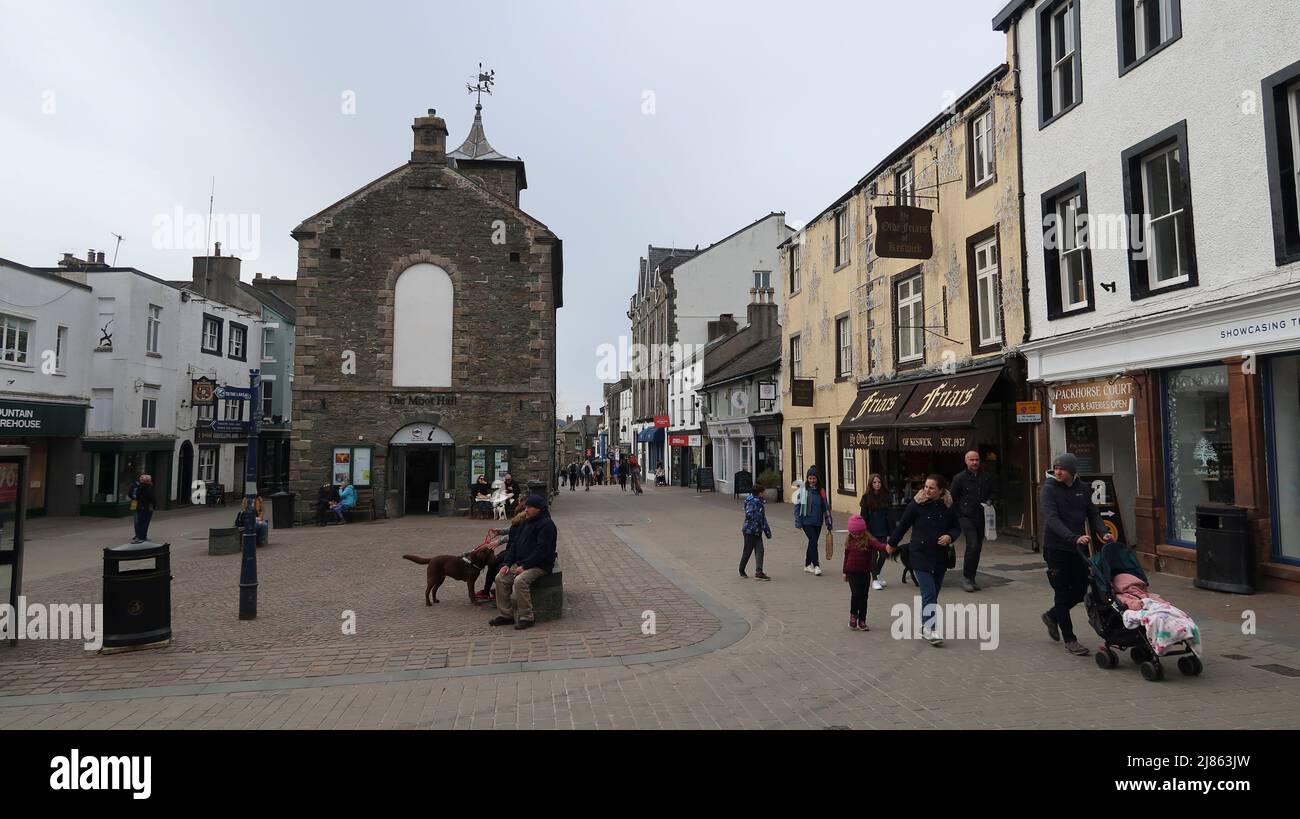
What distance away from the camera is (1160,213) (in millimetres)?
10742

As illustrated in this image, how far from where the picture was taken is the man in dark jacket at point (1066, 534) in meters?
6.46

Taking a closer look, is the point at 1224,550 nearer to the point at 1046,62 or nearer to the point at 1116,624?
the point at 1116,624

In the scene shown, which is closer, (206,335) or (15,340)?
(15,340)

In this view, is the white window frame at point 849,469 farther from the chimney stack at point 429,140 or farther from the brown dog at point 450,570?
the chimney stack at point 429,140

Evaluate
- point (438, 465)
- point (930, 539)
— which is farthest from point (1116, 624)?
point (438, 465)

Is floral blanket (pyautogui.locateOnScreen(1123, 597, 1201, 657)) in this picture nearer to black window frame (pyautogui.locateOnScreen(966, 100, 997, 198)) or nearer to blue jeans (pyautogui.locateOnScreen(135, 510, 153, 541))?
black window frame (pyautogui.locateOnScreen(966, 100, 997, 198))

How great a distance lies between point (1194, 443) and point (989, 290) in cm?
543

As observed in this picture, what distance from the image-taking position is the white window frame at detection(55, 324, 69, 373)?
24.4 meters

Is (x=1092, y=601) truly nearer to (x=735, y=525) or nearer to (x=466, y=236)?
(x=735, y=525)

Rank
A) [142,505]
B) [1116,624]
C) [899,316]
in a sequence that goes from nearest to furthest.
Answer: [1116,624]
[142,505]
[899,316]

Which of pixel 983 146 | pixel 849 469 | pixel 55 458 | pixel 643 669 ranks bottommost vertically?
pixel 643 669

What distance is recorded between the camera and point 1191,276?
10.0 m

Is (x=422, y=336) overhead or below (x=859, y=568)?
overhead

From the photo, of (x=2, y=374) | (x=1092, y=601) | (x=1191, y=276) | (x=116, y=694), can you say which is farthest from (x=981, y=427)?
(x=2, y=374)
